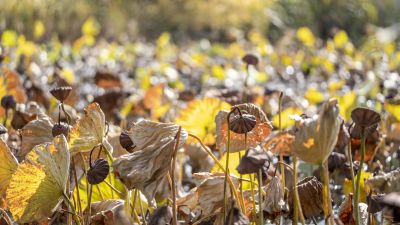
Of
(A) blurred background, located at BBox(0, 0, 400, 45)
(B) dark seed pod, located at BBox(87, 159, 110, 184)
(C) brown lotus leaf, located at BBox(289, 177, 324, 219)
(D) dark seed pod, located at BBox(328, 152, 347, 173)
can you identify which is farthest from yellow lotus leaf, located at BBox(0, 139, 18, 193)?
(A) blurred background, located at BBox(0, 0, 400, 45)

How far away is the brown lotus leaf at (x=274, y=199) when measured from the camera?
3.42 ft

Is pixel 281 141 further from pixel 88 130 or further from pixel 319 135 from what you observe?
pixel 88 130

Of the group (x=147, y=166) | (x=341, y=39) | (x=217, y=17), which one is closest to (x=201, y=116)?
(x=147, y=166)

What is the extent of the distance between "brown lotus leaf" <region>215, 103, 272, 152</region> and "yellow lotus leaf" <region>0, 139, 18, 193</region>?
0.94 feet

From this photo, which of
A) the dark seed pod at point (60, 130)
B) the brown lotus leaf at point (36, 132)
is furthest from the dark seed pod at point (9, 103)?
the dark seed pod at point (60, 130)

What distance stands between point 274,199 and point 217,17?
1092 centimetres

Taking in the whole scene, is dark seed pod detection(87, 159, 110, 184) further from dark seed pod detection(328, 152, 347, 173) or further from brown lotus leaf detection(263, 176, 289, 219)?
dark seed pod detection(328, 152, 347, 173)

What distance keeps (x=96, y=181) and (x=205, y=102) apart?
1.78ft

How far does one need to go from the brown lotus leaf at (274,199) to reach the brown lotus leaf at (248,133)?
10 centimetres

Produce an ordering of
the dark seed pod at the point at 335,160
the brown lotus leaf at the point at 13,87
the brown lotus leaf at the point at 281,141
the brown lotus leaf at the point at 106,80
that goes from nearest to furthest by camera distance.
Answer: the brown lotus leaf at the point at 281,141, the dark seed pod at the point at 335,160, the brown lotus leaf at the point at 13,87, the brown lotus leaf at the point at 106,80

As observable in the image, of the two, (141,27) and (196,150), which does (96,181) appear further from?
(141,27)

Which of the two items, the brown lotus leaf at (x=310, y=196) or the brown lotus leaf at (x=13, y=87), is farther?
the brown lotus leaf at (x=13, y=87)

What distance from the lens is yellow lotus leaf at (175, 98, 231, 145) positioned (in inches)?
59.7

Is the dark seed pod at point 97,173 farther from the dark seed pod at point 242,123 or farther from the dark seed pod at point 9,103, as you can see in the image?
the dark seed pod at point 9,103
